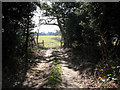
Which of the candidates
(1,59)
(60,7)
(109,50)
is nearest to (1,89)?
(1,59)

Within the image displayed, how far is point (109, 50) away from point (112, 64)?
119 centimetres

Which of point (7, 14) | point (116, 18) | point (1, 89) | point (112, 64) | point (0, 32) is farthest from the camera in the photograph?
point (112, 64)

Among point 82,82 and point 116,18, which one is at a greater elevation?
point 116,18

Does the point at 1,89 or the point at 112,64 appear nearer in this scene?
the point at 1,89

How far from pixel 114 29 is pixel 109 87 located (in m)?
2.28

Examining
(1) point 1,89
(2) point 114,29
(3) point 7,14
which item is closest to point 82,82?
(2) point 114,29

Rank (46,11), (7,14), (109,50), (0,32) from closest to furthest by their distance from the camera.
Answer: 1. (0,32)
2. (7,14)
3. (109,50)
4. (46,11)

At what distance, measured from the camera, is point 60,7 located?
17391mm

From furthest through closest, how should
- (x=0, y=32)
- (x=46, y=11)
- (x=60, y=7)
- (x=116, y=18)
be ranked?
(x=46, y=11), (x=60, y=7), (x=0, y=32), (x=116, y=18)

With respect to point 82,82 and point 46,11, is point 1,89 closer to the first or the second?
point 82,82

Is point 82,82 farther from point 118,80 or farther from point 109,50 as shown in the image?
point 109,50

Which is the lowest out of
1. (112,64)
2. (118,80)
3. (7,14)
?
(118,80)

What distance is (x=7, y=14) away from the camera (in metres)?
5.32

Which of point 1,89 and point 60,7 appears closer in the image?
point 1,89
